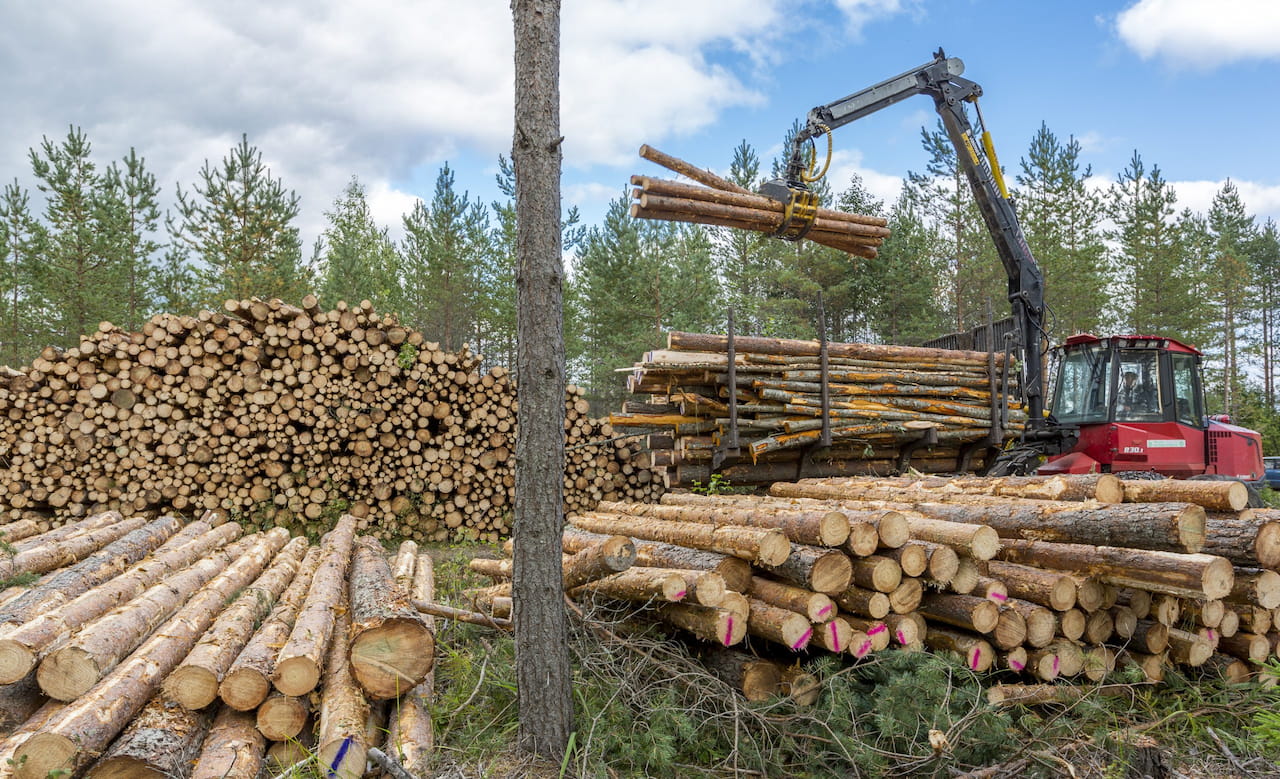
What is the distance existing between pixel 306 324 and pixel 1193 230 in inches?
1053

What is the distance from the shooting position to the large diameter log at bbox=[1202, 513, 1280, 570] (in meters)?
4.02

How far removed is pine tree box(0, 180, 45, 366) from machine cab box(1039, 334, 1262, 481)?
19865 millimetres

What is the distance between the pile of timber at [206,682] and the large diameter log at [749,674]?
1.49 metres

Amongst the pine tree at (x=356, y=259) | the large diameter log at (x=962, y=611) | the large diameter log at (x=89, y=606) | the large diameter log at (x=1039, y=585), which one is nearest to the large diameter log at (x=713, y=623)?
the large diameter log at (x=962, y=611)

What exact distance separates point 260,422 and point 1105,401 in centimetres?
909

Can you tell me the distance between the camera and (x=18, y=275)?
55.1ft

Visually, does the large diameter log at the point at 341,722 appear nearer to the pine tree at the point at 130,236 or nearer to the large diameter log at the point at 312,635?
the large diameter log at the point at 312,635

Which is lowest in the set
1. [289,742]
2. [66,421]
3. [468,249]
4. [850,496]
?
[289,742]

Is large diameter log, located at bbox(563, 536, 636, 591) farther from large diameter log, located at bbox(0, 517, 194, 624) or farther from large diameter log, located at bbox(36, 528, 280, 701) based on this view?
large diameter log, located at bbox(0, 517, 194, 624)

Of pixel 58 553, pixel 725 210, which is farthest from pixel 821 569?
pixel 58 553

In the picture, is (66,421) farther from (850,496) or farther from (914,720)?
(914,720)

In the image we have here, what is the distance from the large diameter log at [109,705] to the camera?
2828mm

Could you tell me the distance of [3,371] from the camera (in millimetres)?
8477

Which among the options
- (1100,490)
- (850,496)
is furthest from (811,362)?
(1100,490)
